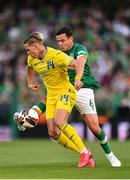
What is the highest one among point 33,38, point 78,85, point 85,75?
point 33,38

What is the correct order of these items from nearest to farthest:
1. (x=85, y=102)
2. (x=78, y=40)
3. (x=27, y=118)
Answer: (x=27, y=118) → (x=85, y=102) → (x=78, y=40)

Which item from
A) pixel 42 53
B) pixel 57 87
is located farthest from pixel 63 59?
pixel 57 87

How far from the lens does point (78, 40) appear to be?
22.3 metres

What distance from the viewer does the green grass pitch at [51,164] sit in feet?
30.9

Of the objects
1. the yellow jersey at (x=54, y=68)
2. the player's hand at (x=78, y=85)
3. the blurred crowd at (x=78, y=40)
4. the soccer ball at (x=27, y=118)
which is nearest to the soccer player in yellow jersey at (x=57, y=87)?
the yellow jersey at (x=54, y=68)

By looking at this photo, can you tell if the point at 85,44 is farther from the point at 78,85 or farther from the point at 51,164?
the point at 78,85

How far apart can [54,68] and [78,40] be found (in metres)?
11.7

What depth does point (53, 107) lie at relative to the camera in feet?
35.7

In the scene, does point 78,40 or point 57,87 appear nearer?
point 57,87

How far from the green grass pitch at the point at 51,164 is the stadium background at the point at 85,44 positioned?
2181mm

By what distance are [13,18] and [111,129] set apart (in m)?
6.36

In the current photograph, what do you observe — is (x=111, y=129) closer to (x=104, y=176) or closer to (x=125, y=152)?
(x=125, y=152)

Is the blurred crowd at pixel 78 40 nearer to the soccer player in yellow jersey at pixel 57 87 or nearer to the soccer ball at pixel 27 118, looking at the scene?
the soccer ball at pixel 27 118

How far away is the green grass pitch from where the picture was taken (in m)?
9.41
